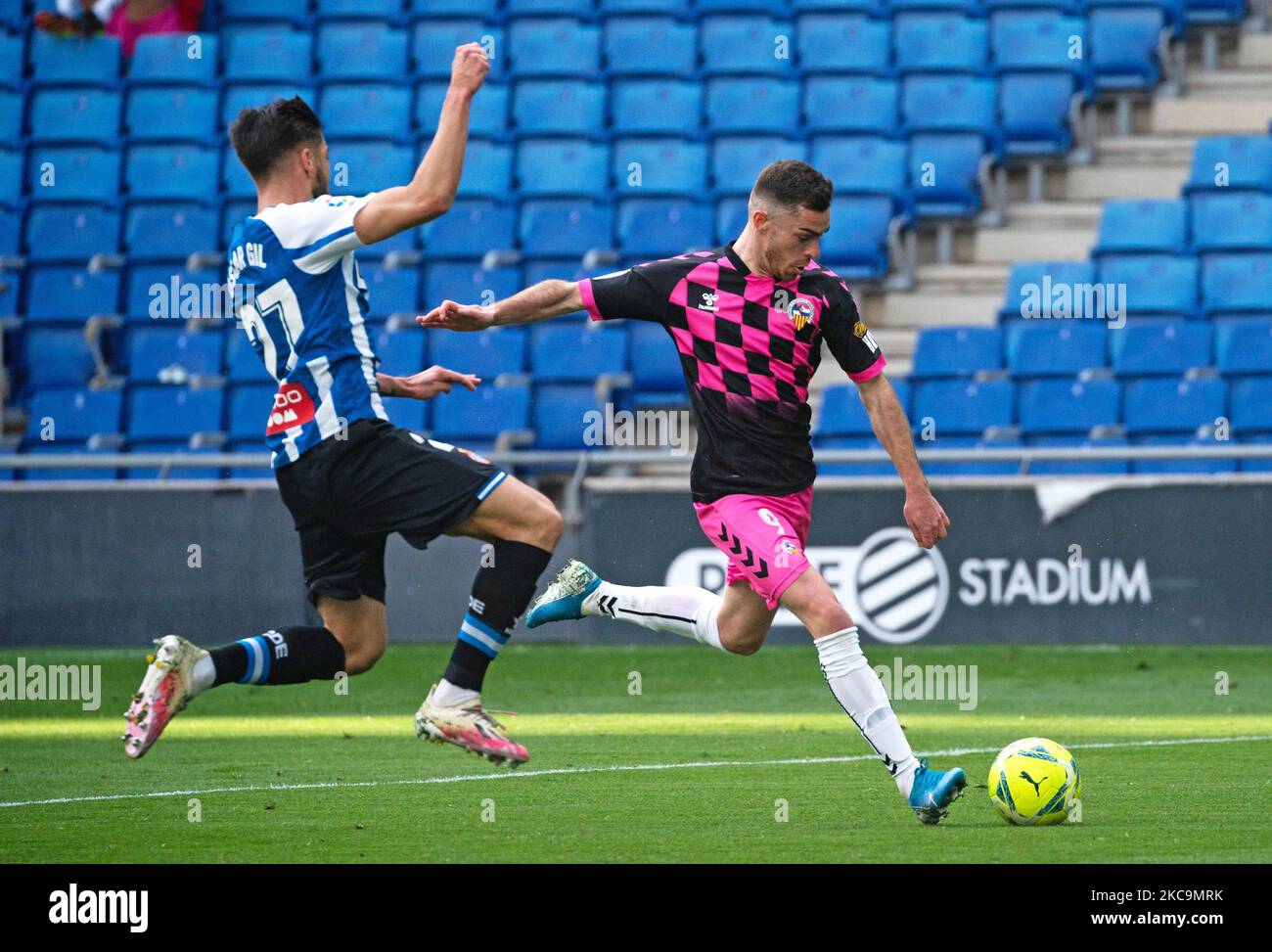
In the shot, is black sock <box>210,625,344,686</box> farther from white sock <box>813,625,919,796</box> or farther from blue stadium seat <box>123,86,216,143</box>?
blue stadium seat <box>123,86,216,143</box>

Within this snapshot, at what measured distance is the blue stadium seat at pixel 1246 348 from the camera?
14531mm

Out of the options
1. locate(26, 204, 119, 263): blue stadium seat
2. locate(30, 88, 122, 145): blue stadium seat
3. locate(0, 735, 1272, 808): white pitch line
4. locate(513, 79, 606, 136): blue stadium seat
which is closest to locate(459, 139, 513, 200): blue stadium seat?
locate(513, 79, 606, 136): blue stadium seat

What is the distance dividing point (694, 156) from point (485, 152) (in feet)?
6.27

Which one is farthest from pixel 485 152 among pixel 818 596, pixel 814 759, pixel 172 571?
pixel 818 596

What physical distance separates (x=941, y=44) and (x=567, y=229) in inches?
158

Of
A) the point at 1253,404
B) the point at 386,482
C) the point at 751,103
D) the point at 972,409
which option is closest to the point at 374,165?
the point at 751,103

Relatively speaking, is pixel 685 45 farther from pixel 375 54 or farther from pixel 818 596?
pixel 818 596

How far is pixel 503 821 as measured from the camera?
6.38 metres

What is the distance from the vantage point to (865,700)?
6371 mm

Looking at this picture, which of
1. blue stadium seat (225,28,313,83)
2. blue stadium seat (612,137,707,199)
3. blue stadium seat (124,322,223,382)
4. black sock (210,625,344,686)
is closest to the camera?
black sock (210,625,344,686)

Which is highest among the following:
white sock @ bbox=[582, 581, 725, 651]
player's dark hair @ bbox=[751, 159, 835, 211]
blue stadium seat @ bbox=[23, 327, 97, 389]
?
blue stadium seat @ bbox=[23, 327, 97, 389]

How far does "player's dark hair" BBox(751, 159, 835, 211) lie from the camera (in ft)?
21.5

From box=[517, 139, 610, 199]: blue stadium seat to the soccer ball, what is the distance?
1152 cm

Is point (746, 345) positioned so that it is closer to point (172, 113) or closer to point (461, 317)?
point (461, 317)
